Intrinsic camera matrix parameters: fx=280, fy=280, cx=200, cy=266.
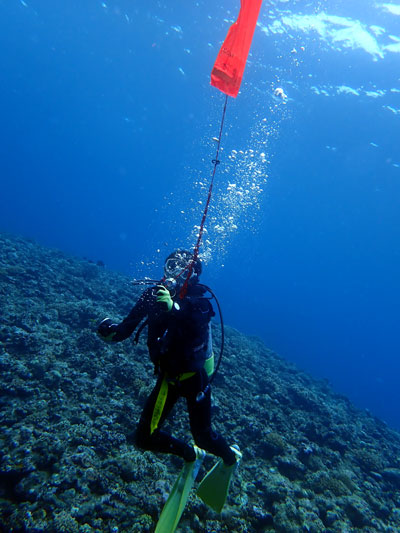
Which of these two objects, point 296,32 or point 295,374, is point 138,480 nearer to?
point 295,374

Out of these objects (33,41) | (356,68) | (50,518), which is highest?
(33,41)

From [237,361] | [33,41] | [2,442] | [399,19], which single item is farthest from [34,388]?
[33,41]

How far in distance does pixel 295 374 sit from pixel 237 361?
6.42m

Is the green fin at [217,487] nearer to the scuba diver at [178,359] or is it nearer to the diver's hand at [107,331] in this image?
the scuba diver at [178,359]

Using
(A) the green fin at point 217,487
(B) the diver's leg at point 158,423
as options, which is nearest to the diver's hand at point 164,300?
(B) the diver's leg at point 158,423

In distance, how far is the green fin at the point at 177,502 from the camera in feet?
11.3

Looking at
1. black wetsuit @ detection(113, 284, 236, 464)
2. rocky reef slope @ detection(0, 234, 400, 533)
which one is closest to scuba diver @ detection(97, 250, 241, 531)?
black wetsuit @ detection(113, 284, 236, 464)

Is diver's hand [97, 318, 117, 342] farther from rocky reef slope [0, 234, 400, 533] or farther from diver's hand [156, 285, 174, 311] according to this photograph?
diver's hand [156, 285, 174, 311]

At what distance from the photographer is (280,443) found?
270 inches

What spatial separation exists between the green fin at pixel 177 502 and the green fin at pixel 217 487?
1.79ft

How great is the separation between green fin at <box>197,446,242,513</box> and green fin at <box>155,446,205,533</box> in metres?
0.54

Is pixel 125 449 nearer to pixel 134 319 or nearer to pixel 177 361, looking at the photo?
pixel 134 319

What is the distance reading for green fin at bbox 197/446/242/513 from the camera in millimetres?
4098

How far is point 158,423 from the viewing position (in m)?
3.22
